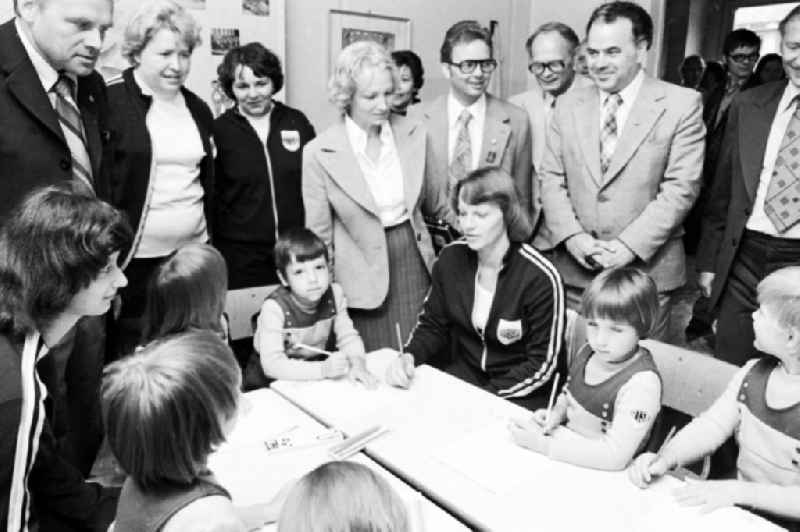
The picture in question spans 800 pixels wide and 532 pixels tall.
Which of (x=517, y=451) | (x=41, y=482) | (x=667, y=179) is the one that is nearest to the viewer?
(x=41, y=482)

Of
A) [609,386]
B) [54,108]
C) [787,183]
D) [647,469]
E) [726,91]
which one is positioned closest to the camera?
[647,469]

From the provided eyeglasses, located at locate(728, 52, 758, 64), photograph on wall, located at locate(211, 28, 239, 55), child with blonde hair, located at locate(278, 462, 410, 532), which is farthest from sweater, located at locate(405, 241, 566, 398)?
eyeglasses, located at locate(728, 52, 758, 64)

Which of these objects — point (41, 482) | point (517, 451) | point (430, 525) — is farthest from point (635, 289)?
point (41, 482)

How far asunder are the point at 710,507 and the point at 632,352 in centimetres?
49

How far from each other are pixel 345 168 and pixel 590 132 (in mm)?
946

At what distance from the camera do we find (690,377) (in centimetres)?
190

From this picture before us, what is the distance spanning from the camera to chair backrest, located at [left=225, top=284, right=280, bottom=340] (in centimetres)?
261

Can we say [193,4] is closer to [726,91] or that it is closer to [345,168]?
[345,168]

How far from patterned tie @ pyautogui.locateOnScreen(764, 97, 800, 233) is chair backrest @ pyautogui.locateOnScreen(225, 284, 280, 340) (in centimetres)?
177

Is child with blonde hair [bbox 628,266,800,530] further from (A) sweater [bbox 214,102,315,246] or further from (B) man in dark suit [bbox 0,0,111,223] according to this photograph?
(A) sweater [bbox 214,102,315,246]

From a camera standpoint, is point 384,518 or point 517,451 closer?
point 384,518

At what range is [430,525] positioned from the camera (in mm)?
1292

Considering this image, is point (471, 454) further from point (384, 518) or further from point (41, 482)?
point (41, 482)

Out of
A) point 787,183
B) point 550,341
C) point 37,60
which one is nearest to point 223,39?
point 37,60
